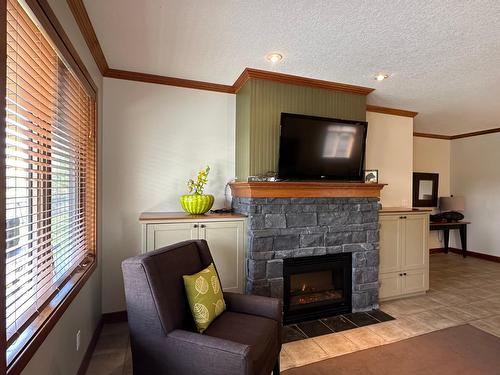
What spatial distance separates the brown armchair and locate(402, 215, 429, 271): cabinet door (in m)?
2.34

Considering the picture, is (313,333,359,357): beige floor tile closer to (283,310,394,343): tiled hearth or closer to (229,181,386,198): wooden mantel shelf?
(283,310,394,343): tiled hearth

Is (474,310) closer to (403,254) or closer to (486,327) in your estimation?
(486,327)

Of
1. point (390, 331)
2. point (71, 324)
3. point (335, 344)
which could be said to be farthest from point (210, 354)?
point (390, 331)

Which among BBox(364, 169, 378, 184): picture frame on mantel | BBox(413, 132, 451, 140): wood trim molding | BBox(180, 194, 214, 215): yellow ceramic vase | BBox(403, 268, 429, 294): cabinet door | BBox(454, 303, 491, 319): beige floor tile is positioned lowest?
BBox(454, 303, 491, 319): beige floor tile

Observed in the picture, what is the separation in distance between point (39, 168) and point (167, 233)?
4.12 ft

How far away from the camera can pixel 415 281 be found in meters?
3.58

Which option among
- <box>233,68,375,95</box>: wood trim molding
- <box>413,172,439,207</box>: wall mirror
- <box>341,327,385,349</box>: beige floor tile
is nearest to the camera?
<box>341,327,385,349</box>: beige floor tile

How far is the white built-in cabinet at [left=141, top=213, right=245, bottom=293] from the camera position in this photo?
100 inches

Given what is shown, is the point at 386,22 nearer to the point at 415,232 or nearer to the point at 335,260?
the point at 335,260

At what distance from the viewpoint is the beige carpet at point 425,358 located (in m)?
2.12

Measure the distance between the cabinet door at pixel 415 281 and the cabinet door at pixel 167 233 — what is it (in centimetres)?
271

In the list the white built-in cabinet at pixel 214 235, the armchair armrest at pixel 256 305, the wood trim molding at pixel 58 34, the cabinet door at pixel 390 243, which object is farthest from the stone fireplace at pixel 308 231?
the wood trim molding at pixel 58 34

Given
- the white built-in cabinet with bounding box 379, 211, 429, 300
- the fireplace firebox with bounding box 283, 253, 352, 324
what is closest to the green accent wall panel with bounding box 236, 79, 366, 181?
the fireplace firebox with bounding box 283, 253, 352, 324

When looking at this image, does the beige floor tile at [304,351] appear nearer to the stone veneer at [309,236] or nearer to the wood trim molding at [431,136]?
the stone veneer at [309,236]
